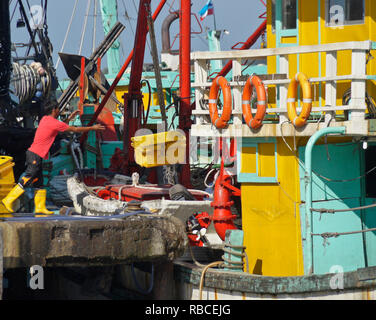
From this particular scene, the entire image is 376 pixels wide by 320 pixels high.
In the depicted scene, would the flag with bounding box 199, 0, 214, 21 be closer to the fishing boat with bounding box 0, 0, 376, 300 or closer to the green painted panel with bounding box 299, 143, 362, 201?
the fishing boat with bounding box 0, 0, 376, 300

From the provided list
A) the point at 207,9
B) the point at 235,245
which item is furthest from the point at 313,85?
the point at 207,9

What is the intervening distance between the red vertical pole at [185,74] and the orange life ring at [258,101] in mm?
4382

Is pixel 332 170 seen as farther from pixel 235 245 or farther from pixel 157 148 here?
pixel 157 148

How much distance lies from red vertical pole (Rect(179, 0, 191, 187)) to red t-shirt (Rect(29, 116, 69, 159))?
330cm

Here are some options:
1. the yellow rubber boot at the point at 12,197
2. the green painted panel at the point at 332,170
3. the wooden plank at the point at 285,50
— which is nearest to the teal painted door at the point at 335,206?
the green painted panel at the point at 332,170

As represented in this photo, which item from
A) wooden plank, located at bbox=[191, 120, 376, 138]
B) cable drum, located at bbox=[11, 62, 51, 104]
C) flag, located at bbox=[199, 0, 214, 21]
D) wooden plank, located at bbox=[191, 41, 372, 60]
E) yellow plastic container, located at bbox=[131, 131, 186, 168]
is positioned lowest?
yellow plastic container, located at bbox=[131, 131, 186, 168]

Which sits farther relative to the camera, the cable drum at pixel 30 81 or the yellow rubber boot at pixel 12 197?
the cable drum at pixel 30 81

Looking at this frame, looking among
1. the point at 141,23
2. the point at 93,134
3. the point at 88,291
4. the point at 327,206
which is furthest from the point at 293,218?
the point at 93,134

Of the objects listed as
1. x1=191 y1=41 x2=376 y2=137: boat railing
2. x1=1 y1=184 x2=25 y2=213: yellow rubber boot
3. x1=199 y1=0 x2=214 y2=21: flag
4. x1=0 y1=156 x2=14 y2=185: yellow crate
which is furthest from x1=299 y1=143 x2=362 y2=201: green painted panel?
x1=199 y1=0 x2=214 y2=21: flag

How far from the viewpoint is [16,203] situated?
11320 mm

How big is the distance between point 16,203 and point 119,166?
5.59 metres

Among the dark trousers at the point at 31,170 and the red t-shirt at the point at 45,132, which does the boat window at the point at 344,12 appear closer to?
the red t-shirt at the point at 45,132

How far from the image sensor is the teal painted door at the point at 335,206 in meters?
9.48

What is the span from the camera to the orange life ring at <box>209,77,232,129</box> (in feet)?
31.4
